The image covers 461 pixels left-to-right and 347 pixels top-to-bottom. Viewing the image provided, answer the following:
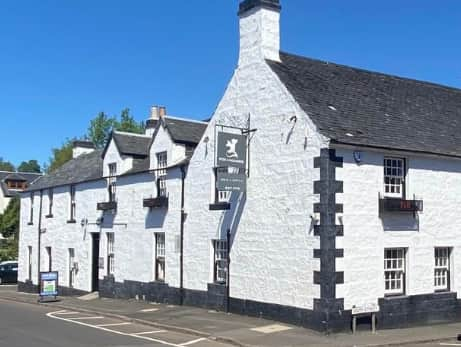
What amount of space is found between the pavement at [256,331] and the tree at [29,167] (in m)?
152

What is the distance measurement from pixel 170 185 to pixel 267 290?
688 cm

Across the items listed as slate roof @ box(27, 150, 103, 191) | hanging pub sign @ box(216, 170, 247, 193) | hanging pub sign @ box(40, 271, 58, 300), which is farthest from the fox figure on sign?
hanging pub sign @ box(40, 271, 58, 300)

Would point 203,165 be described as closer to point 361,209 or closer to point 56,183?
point 361,209

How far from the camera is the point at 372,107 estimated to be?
20266mm

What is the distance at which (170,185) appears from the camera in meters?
23.9

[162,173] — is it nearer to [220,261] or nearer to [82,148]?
[220,261]

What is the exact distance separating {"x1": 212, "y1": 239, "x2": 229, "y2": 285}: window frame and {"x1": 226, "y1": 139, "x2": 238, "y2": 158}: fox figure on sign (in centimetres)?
327

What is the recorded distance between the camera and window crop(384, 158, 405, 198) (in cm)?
1844

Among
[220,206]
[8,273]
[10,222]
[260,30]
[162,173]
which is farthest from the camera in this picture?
[10,222]

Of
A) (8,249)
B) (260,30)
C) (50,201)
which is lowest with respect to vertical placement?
(8,249)

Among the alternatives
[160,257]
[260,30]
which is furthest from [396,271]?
[160,257]

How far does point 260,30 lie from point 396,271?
8.43m

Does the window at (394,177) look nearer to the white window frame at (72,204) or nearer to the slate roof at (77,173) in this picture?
the slate roof at (77,173)

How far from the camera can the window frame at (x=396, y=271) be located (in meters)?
18.2
